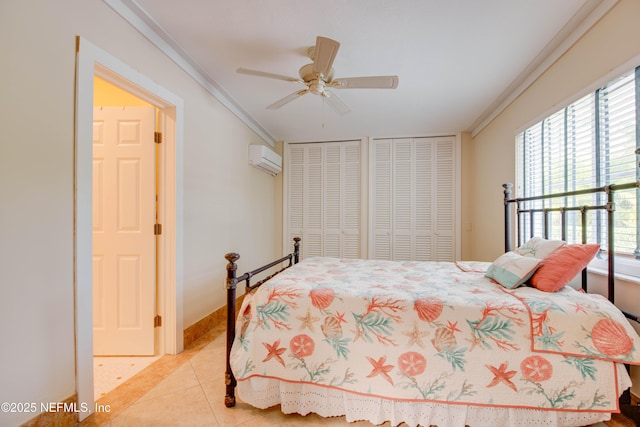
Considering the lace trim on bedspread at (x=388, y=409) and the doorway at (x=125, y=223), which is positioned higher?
the doorway at (x=125, y=223)

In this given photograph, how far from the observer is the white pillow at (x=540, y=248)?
1.71 m

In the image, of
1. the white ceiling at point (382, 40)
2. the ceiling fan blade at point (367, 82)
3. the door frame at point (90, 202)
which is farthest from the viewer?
the ceiling fan blade at point (367, 82)

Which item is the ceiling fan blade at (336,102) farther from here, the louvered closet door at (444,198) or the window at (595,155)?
the louvered closet door at (444,198)

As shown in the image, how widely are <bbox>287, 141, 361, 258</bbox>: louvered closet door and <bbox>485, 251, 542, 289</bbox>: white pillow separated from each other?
274 centimetres

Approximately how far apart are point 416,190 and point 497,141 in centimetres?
130

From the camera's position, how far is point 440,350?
4.35 ft

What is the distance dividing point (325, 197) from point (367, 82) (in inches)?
105

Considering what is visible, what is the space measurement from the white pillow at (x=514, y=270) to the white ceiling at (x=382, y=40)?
1591 mm

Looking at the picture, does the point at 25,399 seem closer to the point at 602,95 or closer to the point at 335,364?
the point at 335,364

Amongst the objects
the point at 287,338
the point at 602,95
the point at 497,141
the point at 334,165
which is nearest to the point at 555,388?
the point at 287,338

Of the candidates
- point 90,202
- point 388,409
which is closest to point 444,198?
point 388,409

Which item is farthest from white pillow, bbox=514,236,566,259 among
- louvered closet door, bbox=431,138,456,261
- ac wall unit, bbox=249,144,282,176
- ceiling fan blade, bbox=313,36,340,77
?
ac wall unit, bbox=249,144,282,176

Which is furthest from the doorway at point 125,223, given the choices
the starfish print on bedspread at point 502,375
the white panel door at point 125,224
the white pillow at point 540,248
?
the white pillow at point 540,248

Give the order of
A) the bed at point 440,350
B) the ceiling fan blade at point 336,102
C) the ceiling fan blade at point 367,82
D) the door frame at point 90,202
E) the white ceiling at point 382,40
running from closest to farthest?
the bed at point 440,350 < the door frame at point 90,202 < the white ceiling at point 382,40 < the ceiling fan blade at point 367,82 < the ceiling fan blade at point 336,102
